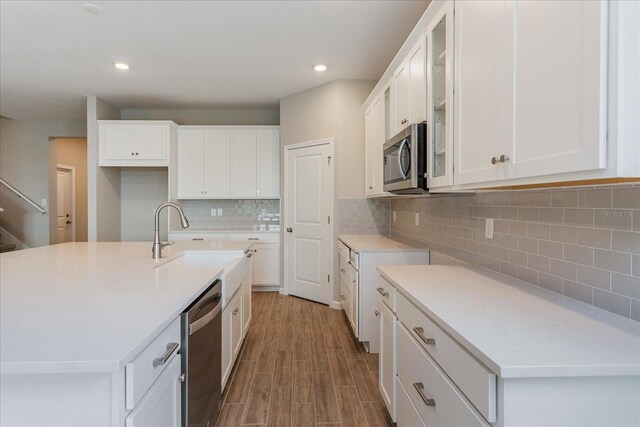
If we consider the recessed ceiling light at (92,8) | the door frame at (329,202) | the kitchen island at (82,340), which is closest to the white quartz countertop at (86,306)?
the kitchen island at (82,340)

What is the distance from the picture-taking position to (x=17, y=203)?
5824 millimetres

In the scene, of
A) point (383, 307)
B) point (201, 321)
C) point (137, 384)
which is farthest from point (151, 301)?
point (383, 307)

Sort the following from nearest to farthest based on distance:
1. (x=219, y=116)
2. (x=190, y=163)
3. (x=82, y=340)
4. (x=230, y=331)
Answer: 1. (x=82, y=340)
2. (x=230, y=331)
3. (x=190, y=163)
4. (x=219, y=116)

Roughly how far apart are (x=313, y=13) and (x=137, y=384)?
275cm

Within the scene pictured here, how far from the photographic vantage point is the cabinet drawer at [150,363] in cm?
90

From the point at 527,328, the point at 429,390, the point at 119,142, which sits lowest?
the point at 429,390

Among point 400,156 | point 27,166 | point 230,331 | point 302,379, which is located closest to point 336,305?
point 302,379

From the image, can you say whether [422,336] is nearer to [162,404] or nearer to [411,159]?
[162,404]

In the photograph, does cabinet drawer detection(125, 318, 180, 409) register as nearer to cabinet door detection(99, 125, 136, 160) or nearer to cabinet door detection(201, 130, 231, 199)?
cabinet door detection(201, 130, 231, 199)

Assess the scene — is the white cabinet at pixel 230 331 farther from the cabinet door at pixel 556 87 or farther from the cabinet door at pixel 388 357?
the cabinet door at pixel 556 87

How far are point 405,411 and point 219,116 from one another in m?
4.96

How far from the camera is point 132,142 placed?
188 inches

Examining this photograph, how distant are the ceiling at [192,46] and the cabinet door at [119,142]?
1.50ft

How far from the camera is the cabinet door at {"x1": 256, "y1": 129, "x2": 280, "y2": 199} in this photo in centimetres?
504
